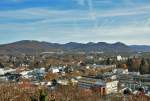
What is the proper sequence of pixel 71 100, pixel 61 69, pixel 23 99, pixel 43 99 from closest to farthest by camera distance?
pixel 43 99
pixel 23 99
pixel 71 100
pixel 61 69

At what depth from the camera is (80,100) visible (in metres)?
30.2

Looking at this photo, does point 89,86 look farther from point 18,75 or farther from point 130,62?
point 130,62

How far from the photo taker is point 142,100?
101 feet

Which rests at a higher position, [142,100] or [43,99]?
[43,99]

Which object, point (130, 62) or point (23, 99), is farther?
point (130, 62)

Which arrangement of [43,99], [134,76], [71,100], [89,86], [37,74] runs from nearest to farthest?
[43,99] < [71,100] < [89,86] < [134,76] < [37,74]


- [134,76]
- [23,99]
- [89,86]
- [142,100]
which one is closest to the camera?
[23,99]

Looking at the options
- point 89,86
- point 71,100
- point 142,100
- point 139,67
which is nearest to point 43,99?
point 71,100

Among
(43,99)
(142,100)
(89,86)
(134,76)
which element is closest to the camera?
(43,99)

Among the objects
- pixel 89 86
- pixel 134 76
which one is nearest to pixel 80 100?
pixel 89 86

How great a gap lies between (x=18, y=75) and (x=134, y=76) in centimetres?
1596

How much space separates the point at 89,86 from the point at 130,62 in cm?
2150

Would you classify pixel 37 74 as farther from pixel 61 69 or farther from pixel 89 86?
pixel 89 86

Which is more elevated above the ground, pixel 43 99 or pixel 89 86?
pixel 43 99
